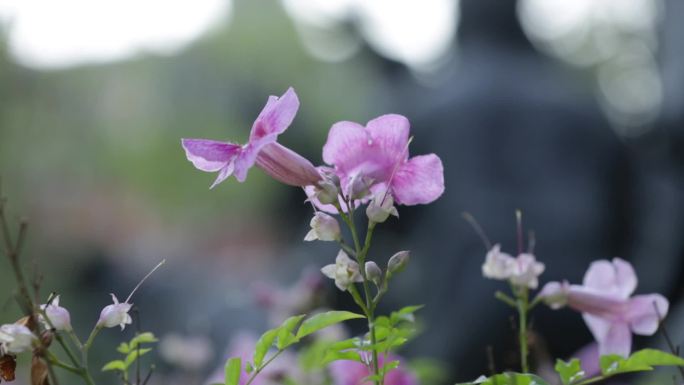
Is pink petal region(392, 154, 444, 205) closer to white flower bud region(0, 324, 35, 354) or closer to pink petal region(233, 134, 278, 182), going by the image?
pink petal region(233, 134, 278, 182)

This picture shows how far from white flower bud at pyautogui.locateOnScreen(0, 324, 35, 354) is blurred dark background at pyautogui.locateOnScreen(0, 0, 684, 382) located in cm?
8

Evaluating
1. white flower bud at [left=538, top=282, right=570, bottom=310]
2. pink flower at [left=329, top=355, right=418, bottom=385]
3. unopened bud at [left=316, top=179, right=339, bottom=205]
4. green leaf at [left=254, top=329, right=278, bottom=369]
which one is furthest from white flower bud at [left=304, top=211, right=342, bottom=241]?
pink flower at [left=329, top=355, right=418, bottom=385]

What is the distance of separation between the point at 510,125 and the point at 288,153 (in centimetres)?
295

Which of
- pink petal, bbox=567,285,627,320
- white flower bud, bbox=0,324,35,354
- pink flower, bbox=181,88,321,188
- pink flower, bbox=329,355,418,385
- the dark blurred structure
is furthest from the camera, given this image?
the dark blurred structure

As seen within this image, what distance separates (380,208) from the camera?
0.67m

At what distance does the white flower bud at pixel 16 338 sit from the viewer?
1.93 feet

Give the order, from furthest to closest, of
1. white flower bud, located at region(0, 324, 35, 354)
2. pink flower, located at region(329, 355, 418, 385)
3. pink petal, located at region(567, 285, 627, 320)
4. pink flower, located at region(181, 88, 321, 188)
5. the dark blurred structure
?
the dark blurred structure < pink flower, located at region(329, 355, 418, 385) < pink petal, located at region(567, 285, 627, 320) < pink flower, located at region(181, 88, 321, 188) < white flower bud, located at region(0, 324, 35, 354)

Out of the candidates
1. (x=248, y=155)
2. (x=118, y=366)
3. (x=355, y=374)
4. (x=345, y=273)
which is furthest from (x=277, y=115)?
(x=355, y=374)

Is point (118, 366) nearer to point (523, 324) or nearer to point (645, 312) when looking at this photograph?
point (523, 324)

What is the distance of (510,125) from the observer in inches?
140

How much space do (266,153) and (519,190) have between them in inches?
111

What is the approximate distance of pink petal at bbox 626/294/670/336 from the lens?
32.2 inches

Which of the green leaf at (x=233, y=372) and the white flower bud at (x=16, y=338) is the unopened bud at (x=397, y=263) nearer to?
the green leaf at (x=233, y=372)

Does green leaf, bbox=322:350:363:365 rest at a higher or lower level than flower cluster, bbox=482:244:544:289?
lower
